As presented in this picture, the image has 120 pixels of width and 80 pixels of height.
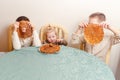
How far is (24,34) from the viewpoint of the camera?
7.18ft

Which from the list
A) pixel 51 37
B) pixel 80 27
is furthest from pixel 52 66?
pixel 80 27

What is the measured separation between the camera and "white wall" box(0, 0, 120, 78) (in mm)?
2266

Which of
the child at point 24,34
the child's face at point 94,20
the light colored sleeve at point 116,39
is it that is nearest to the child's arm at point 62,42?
the child at point 24,34

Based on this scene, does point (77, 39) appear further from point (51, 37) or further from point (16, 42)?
point (16, 42)

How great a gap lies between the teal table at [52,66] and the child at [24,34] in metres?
0.17

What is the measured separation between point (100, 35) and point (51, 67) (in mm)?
619

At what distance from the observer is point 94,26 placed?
204 centimetres

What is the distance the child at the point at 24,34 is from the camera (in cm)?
209

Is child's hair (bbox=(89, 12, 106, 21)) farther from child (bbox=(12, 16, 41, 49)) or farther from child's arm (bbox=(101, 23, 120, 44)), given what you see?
child (bbox=(12, 16, 41, 49))

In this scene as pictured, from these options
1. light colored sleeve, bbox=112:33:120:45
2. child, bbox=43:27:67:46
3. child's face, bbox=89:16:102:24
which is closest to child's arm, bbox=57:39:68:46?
child, bbox=43:27:67:46

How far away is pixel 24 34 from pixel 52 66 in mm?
638

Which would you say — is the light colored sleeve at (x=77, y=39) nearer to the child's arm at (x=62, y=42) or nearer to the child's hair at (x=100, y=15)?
the child's arm at (x=62, y=42)

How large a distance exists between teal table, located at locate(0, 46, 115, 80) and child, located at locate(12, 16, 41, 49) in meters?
0.17

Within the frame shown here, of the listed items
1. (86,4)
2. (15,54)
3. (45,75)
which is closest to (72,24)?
(86,4)
